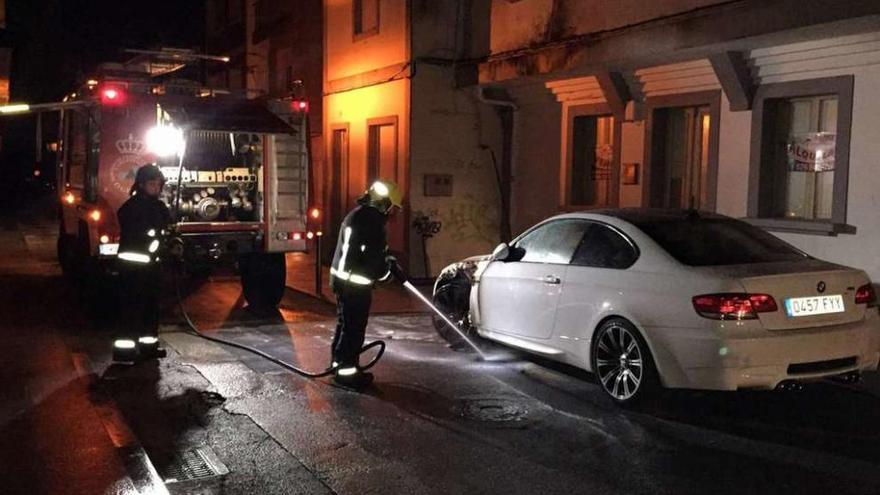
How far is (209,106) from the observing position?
1105 cm

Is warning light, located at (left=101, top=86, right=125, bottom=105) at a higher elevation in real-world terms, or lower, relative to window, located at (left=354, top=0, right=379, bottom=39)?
lower

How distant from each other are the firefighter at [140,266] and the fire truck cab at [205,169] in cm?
240

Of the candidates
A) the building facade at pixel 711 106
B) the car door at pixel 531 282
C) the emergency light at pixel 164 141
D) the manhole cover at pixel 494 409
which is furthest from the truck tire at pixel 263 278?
the manhole cover at pixel 494 409

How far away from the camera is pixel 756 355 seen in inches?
237

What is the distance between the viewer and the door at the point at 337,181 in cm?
1719

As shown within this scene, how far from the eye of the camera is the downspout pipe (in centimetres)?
1473

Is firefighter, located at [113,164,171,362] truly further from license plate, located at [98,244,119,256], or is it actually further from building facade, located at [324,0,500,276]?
building facade, located at [324,0,500,276]

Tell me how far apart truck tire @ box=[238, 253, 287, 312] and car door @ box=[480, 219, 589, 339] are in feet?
13.9

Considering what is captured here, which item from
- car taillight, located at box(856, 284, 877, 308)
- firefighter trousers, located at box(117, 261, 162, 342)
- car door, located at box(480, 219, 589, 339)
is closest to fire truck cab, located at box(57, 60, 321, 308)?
firefighter trousers, located at box(117, 261, 162, 342)

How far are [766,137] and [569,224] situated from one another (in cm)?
394

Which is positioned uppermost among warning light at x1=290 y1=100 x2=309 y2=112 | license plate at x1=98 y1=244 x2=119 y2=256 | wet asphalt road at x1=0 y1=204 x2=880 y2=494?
warning light at x1=290 y1=100 x2=309 y2=112

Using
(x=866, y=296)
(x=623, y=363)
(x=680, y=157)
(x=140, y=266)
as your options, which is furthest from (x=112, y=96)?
(x=866, y=296)

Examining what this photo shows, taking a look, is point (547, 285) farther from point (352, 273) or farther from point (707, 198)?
point (707, 198)

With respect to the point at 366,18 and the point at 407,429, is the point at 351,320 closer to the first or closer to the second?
the point at 407,429
